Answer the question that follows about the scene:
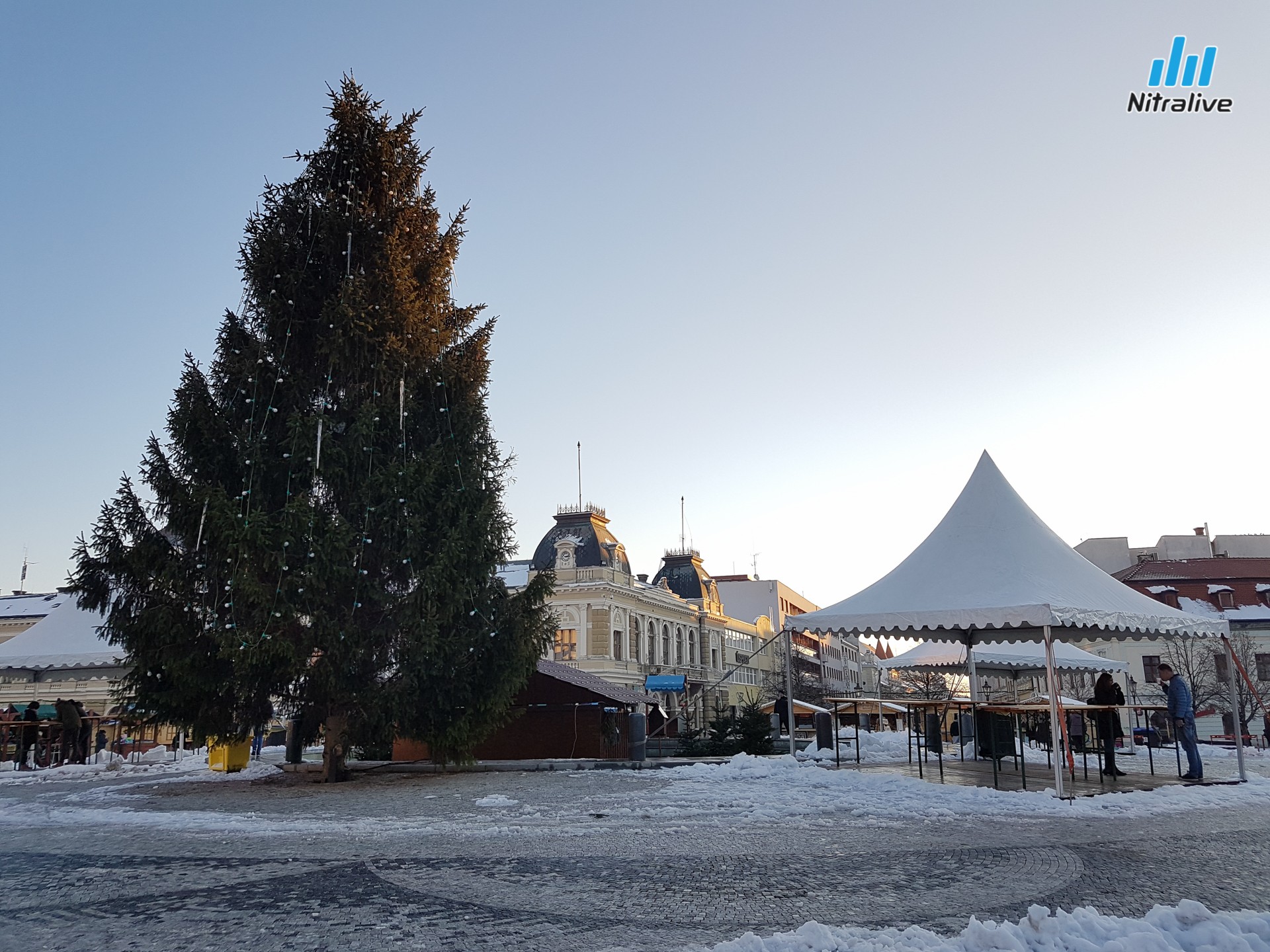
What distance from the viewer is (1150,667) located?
53.8 metres

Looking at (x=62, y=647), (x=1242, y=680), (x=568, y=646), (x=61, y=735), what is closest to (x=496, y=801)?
(x=62, y=647)

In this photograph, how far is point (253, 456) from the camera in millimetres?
16828

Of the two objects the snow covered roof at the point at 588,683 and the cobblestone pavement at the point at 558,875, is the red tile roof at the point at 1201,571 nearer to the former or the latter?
the snow covered roof at the point at 588,683

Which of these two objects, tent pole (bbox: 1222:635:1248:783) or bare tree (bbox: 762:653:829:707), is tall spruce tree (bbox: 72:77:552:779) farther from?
bare tree (bbox: 762:653:829:707)

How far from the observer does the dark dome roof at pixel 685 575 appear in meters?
75.8

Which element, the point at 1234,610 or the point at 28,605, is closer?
the point at 1234,610

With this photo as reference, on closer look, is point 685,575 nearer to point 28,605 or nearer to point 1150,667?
point 1150,667

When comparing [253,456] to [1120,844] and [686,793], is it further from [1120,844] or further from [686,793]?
[1120,844]

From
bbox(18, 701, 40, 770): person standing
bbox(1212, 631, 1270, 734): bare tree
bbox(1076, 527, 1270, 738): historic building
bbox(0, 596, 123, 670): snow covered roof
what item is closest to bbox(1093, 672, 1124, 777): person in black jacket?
bbox(0, 596, 123, 670): snow covered roof

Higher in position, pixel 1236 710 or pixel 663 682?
pixel 663 682

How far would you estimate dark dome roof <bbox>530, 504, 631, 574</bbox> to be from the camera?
2370 inches

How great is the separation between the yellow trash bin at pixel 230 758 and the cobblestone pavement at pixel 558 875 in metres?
10.1

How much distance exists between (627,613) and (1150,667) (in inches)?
1205

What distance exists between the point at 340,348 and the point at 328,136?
194 inches
